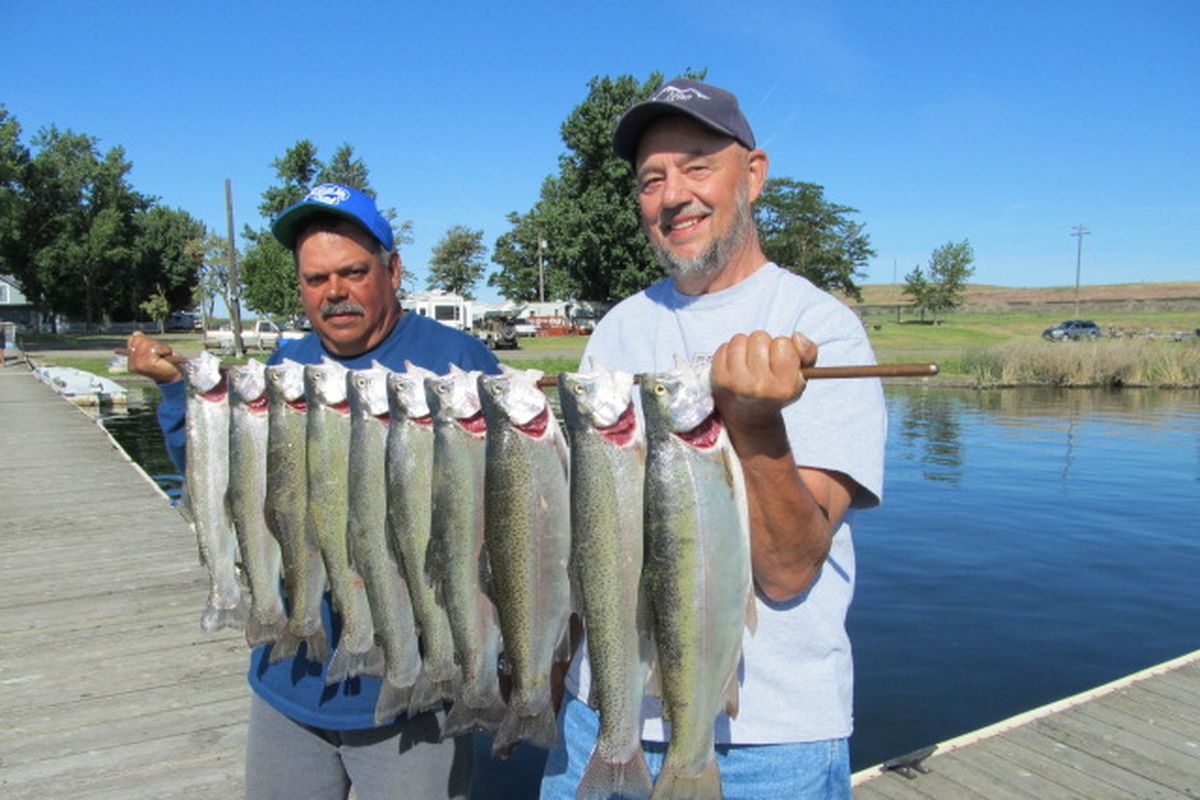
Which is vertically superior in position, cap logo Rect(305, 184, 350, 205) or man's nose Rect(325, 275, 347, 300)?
cap logo Rect(305, 184, 350, 205)

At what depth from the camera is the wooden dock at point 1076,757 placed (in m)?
5.22

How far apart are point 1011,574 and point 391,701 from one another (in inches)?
457

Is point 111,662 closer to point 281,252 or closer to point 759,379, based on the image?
point 759,379

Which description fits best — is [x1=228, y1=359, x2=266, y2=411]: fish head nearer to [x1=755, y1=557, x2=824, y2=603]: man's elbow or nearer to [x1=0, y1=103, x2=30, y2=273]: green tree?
[x1=755, y1=557, x2=824, y2=603]: man's elbow

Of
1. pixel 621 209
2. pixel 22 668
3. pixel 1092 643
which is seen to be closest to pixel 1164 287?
pixel 621 209

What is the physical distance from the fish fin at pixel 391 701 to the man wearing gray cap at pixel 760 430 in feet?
1.77

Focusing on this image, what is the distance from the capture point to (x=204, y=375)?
3.51 meters

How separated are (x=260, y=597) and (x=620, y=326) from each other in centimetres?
176

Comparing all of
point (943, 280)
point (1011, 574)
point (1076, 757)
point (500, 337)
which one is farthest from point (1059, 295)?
point (1076, 757)

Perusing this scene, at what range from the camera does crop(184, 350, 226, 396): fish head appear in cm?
350

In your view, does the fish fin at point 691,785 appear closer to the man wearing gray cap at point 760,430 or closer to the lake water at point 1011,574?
the man wearing gray cap at point 760,430

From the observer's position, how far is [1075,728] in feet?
19.6

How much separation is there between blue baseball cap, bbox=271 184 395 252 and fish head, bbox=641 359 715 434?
174 centimetres

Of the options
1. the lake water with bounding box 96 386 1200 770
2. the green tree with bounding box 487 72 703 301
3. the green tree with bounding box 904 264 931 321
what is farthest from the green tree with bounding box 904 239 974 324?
the lake water with bounding box 96 386 1200 770
